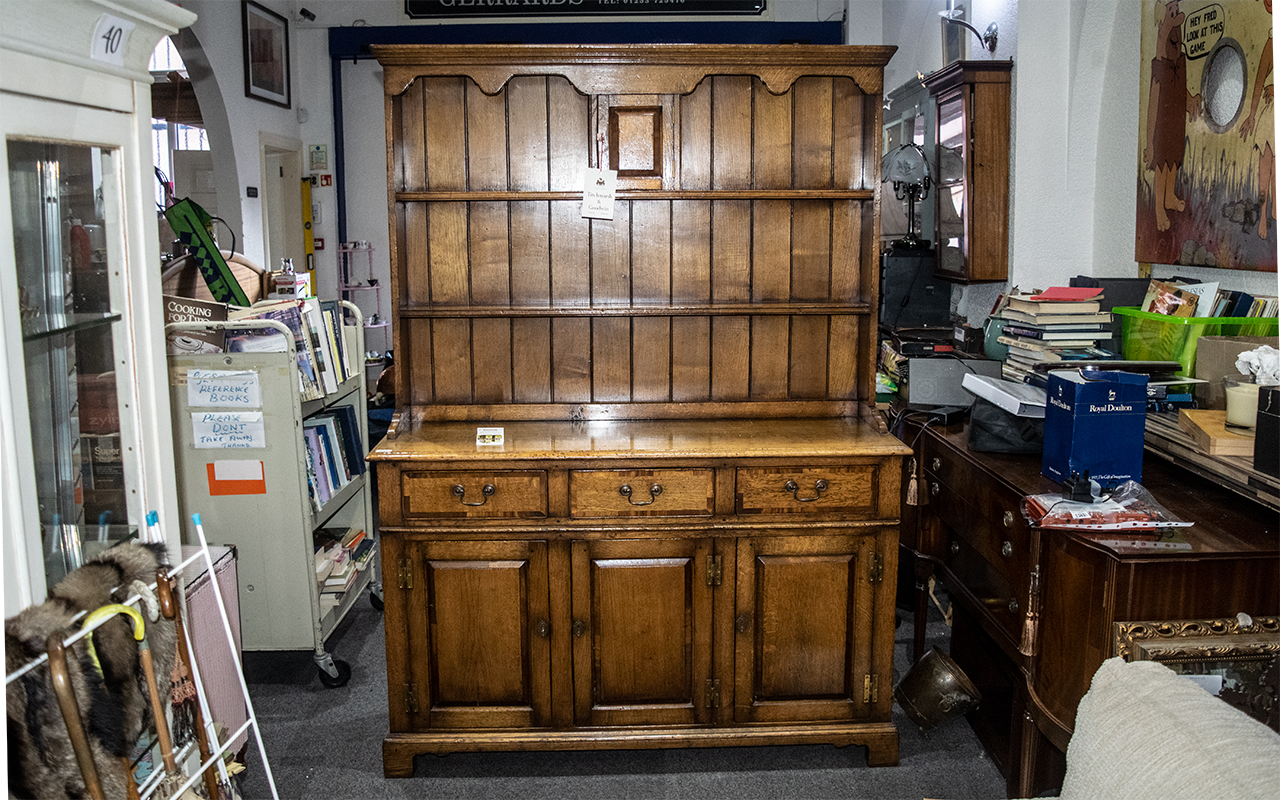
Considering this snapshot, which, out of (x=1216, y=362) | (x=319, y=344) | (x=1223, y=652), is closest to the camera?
(x=1223, y=652)

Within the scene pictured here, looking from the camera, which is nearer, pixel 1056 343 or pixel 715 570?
pixel 715 570

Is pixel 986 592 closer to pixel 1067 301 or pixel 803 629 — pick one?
pixel 803 629

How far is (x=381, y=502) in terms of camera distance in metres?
2.52

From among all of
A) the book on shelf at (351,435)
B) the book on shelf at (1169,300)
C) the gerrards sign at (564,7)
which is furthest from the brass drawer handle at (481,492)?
the gerrards sign at (564,7)

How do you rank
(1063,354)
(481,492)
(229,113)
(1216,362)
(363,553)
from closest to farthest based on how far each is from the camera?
1. (1216,362)
2. (481,492)
3. (1063,354)
4. (363,553)
5. (229,113)

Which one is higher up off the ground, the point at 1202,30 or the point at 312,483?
the point at 1202,30

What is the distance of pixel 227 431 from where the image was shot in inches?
119

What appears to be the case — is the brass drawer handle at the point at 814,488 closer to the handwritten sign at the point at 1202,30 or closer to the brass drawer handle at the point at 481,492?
the brass drawer handle at the point at 481,492

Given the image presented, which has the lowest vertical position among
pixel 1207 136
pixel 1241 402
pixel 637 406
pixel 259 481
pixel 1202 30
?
pixel 259 481

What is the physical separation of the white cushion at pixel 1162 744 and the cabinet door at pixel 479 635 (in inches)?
58.8

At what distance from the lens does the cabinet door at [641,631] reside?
260 cm

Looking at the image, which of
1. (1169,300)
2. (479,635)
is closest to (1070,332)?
(1169,300)

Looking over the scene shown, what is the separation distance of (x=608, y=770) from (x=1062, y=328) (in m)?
1.85

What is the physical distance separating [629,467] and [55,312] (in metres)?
1.36
